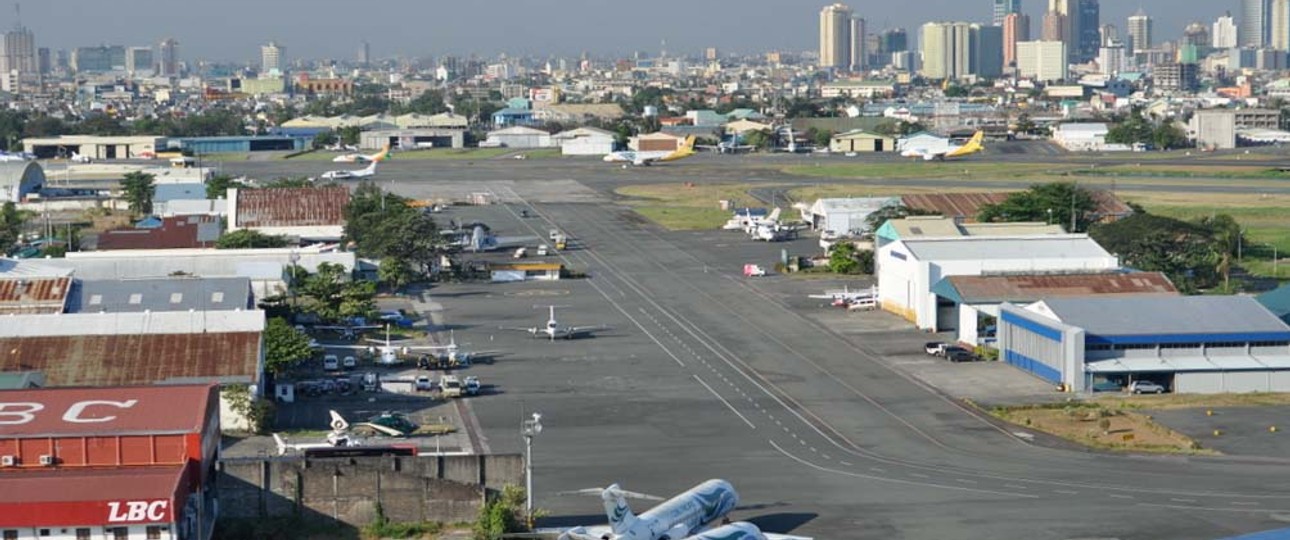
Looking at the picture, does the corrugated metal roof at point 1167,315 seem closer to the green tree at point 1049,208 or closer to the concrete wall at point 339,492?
the concrete wall at point 339,492

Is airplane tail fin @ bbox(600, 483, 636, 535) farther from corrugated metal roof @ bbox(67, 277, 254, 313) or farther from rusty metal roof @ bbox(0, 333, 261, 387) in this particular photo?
corrugated metal roof @ bbox(67, 277, 254, 313)

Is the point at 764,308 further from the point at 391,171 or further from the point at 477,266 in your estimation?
Answer: the point at 391,171

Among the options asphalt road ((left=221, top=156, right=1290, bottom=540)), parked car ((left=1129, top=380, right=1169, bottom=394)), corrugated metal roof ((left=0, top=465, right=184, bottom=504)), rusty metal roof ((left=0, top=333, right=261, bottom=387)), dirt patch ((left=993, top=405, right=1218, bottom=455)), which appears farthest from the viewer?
parked car ((left=1129, top=380, right=1169, bottom=394))

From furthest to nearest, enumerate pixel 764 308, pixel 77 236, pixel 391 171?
pixel 391 171 < pixel 77 236 < pixel 764 308

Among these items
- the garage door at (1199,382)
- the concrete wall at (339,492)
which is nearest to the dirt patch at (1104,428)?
the garage door at (1199,382)

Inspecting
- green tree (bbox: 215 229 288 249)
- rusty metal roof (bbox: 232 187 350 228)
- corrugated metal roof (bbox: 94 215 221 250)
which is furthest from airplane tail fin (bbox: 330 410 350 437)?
rusty metal roof (bbox: 232 187 350 228)

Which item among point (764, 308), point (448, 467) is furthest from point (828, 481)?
point (764, 308)
